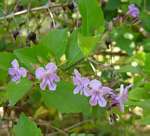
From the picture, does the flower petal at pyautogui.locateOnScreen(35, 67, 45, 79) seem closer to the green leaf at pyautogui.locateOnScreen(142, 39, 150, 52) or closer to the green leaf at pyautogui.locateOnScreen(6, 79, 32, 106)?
the green leaf at pyautogui.locateOnScreen(6, 79, 32, 106)

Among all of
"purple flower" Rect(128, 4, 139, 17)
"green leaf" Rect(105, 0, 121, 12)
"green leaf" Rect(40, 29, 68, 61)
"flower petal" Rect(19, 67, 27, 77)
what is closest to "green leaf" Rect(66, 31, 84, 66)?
"green leaf" Rect(40, 29, 68, 61)

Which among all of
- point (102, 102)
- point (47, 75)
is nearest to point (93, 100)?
point (102, 102)

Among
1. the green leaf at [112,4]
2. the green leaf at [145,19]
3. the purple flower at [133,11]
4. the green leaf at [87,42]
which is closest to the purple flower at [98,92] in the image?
the green leaf at [87,42]

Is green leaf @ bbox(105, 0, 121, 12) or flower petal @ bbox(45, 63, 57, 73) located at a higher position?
green leaf @ bbox(105, 0, 121, 12)

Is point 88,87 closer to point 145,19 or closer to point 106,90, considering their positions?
point 106,90

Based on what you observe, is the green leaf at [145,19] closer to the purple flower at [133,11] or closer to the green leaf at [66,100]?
the purple flower at [133,11]
